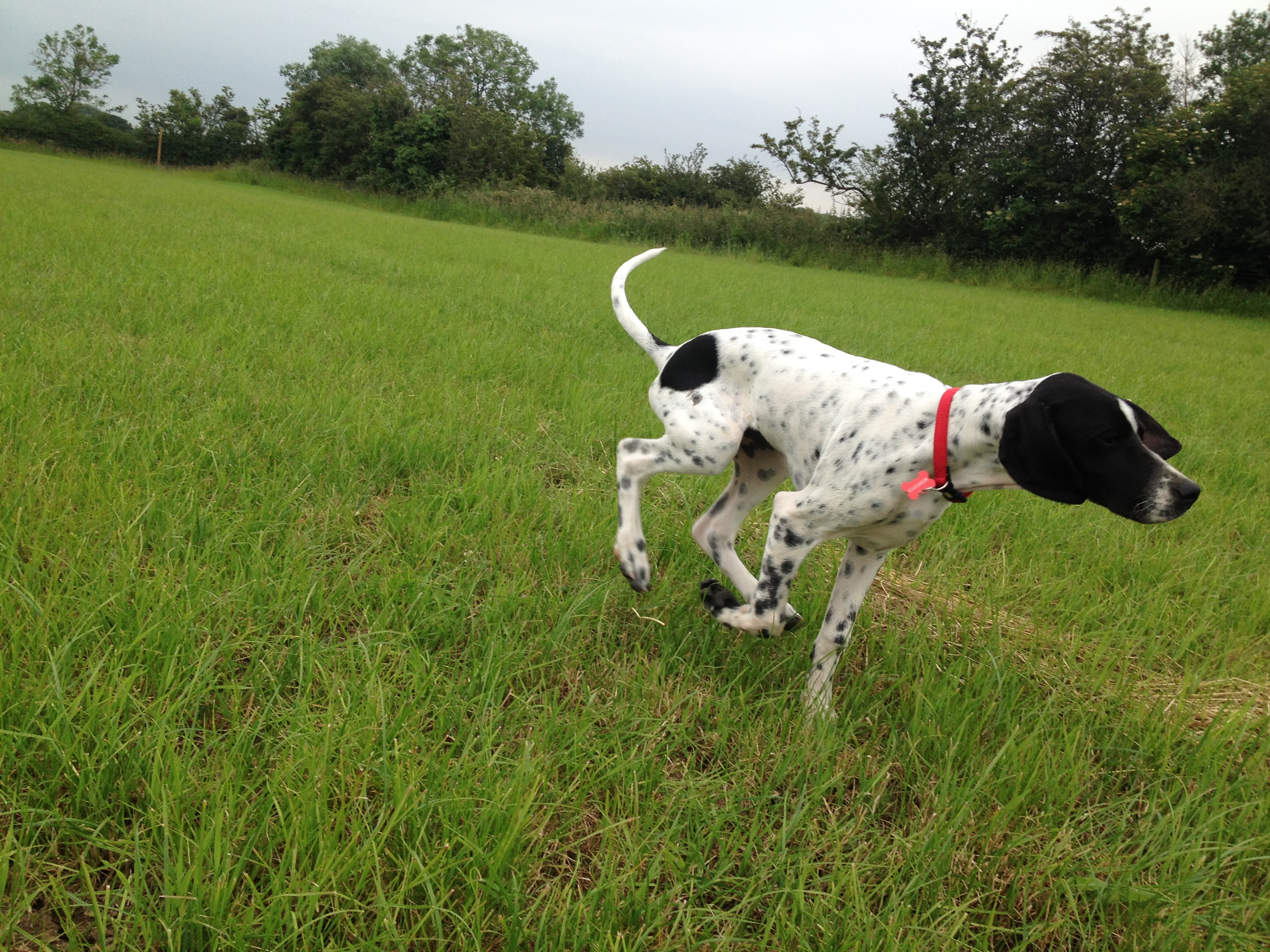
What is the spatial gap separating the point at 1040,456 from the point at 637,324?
5.82 ft

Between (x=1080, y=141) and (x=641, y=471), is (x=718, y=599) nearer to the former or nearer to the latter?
(x=641, y=471)

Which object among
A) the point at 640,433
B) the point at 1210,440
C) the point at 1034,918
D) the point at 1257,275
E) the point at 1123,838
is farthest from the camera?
the point at 1257,275

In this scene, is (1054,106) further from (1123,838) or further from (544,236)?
(1123,838)

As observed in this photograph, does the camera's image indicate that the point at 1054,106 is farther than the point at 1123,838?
Yes

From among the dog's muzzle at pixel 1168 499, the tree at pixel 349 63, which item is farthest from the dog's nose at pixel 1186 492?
the tree at pixel 349 63

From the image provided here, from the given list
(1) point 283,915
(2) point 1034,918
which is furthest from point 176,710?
(2) point 1034,918

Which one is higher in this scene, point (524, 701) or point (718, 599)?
point (718, 599)

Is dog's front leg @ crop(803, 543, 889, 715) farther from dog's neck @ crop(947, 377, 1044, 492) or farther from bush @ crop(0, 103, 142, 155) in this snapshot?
bush @ crop(0, 103, 142, 155)

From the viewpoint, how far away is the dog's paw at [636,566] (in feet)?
8.84

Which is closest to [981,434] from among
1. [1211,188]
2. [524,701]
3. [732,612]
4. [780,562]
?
[780,562]

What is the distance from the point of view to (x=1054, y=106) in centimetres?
2284

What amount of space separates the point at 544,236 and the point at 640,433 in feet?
61.4

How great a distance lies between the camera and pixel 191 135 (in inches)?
1773

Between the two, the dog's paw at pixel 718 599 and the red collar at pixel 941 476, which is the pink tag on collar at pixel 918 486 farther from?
the dog's paw at pixel 718 599
